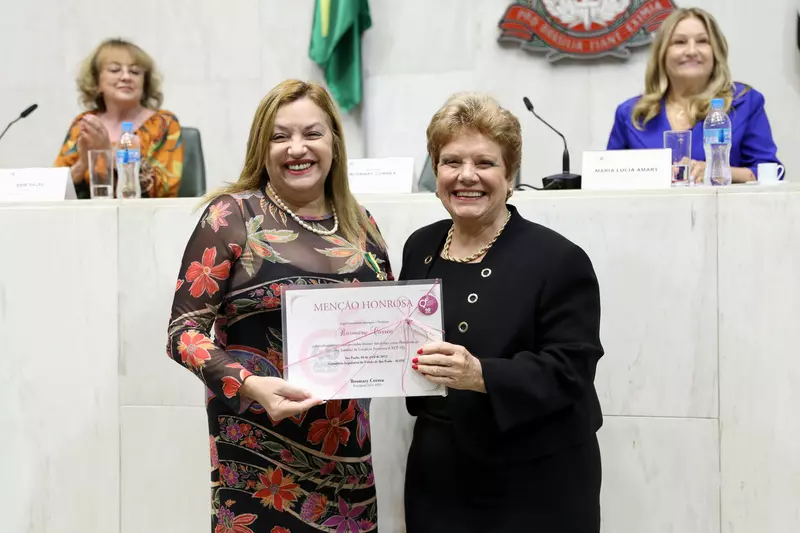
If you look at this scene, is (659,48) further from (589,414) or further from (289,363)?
(289,363)

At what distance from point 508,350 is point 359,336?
33 cm

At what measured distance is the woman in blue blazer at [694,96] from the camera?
328 centimetres

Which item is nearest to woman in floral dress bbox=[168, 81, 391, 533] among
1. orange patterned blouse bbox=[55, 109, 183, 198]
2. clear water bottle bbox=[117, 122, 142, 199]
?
clear water bottle bbox=[117, 122, 142, 199]

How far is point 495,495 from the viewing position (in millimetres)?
1897

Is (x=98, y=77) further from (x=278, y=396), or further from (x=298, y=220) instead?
(x=278, y=396)

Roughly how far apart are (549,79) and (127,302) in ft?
10.9

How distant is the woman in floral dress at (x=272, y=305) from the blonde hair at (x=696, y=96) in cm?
181

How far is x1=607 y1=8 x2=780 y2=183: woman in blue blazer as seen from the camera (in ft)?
10.8

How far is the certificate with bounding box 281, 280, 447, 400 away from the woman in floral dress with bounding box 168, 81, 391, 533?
11 cm

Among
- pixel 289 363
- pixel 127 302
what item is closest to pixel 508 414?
pixel 289 363

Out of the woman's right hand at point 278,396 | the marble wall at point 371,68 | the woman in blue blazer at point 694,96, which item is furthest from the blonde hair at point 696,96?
the woman's right hand at point 278,396

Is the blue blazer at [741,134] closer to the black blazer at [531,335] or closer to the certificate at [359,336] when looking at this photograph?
the black blazer at [531,335]

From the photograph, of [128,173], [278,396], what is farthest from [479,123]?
[128,173]

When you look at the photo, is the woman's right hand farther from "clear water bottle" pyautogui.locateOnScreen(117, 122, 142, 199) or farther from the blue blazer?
the blue blazer
